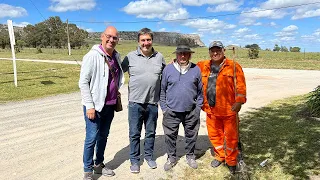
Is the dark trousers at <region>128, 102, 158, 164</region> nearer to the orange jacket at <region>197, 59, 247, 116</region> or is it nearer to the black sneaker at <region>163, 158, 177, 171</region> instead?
the black sneaker at <region>163, 158, 177, 171</region>

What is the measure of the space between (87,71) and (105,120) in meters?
0.74

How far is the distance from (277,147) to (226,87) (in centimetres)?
191

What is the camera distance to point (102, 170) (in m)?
4.08

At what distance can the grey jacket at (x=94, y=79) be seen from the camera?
346 centimetres

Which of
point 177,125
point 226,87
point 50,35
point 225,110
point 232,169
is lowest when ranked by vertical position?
point 232,169

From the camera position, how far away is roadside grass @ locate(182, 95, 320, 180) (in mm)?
4113

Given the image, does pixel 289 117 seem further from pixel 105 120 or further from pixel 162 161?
pixel 105 120

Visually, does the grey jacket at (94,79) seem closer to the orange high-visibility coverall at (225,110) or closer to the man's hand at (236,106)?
the orange high-visibility coverall at (225,110)

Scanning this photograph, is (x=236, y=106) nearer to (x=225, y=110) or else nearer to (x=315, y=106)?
(x=225, y=110)

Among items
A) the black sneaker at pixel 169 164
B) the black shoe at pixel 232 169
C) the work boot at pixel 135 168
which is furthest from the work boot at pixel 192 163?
the work boot at pixel 135 168

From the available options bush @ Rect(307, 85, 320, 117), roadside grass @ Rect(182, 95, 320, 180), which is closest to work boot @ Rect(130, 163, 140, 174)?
roadside grass @ Rect(182, 95, 320, 180)

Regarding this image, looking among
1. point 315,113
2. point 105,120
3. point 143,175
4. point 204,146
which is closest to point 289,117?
point 315,113

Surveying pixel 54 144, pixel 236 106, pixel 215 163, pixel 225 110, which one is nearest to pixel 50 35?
pixel 54 144

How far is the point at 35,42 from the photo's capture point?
271ft
